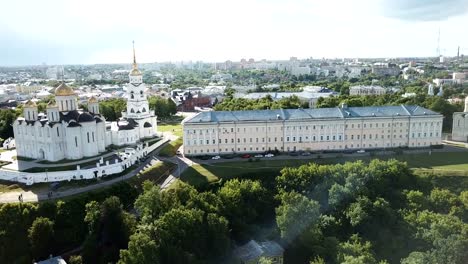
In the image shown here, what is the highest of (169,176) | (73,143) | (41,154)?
(73,143)

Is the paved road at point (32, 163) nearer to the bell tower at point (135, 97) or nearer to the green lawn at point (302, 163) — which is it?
the green lawn at point (302, 163)

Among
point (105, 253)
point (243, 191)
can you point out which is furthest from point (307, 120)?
point (105, 253)

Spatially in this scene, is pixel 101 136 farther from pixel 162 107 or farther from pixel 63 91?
pixel 162 107

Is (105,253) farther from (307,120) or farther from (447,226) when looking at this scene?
(307,120)

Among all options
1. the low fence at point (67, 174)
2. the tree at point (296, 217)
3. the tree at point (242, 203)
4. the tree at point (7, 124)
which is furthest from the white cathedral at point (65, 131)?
the tree at point (296, 217)

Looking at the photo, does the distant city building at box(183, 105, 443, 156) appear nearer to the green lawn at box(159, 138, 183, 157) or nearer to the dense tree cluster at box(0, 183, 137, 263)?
the green lawn at box(159, 138, 183, 157)

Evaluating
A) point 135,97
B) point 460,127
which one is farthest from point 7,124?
point 460,127
